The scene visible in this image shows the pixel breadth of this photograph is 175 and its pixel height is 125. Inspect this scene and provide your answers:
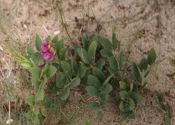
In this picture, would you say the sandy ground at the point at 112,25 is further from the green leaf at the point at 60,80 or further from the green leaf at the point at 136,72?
the green leaf at the point at 60,80

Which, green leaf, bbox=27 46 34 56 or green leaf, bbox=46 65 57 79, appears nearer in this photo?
green leaf, bbox=46 65 57 79

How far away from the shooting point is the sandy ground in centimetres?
250

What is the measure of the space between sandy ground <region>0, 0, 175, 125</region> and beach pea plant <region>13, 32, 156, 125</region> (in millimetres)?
74

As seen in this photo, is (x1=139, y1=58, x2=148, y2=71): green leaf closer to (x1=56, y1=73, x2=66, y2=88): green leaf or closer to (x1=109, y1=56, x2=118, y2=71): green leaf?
(x1=109, y1=56, x2=118, y2=71): green leaf

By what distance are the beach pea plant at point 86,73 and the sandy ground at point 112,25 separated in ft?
0.24

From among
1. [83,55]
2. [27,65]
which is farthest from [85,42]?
[27,65]

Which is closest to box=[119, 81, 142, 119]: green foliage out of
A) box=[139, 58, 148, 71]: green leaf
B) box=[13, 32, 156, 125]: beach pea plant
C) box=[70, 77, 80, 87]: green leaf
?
box=[13, 32, 156, 125]: beach pea plant

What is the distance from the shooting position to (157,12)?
2516 mm

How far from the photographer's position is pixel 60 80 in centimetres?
244

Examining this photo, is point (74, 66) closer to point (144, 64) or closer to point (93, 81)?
point (93, 81)

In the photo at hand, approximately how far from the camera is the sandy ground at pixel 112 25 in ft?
8.21

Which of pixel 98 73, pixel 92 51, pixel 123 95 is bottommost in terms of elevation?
pixel 123 95

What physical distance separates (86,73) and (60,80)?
0.13m

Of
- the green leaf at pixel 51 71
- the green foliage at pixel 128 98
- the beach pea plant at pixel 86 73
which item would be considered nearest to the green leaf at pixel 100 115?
the beach pea plant at pixel 86 73
